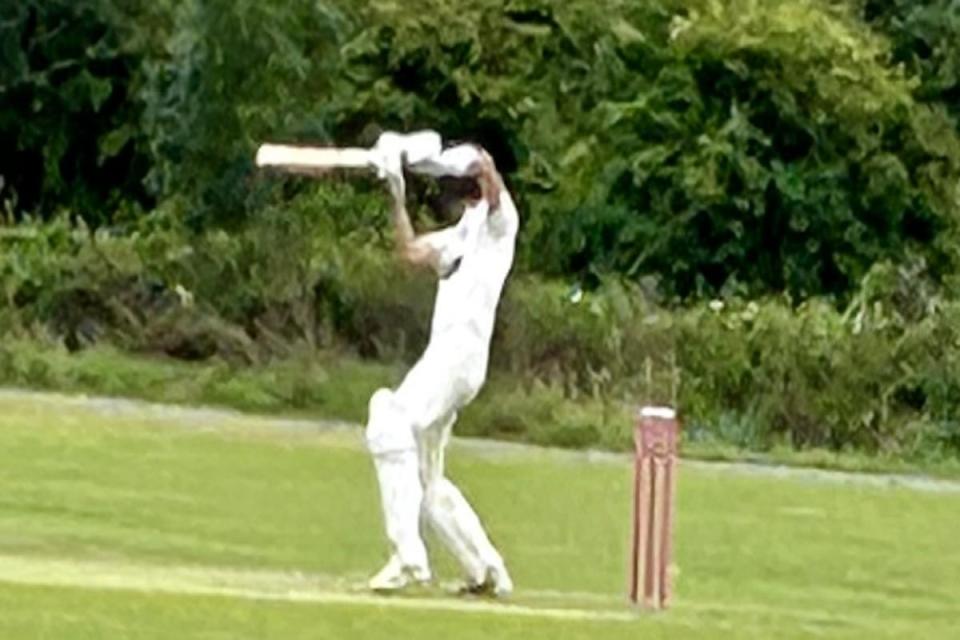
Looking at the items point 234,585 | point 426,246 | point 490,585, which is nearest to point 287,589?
point 234,585

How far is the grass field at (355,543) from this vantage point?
13359 millimetres

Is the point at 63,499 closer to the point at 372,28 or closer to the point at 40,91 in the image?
the point at 372,28

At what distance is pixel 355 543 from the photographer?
19.0m

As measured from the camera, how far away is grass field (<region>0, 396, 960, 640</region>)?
43.8ft

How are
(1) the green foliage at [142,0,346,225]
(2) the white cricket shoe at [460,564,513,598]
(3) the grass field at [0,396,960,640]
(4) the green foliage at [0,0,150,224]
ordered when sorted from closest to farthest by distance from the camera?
(3) the grass field at [0,396,960,640], (2) the white cricket shoe at [460,564,513,598], (1) the green foliage at [142,0,346,225], (4) the green foliage at [0,0,150,224]

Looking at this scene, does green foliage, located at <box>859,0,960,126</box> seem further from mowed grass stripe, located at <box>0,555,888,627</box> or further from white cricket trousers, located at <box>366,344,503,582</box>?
white cricket trousers, located at <box>366,344,503,582</box>

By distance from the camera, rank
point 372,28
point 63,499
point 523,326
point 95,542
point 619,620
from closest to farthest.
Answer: point 619,620
point 95,542
point 63,499
point 523,326
point 372,28

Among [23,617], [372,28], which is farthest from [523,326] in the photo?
[23,617]

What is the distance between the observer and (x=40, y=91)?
1602 inches

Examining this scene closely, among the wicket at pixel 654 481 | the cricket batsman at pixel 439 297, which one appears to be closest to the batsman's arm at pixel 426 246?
the cricket batsman at pixel 439 297

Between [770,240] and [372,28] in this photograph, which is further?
[372,28]

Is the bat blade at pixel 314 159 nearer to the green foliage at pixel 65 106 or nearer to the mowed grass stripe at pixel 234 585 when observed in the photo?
the mowed grass stripe at pixel 234 585

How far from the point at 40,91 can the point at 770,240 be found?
426 inches

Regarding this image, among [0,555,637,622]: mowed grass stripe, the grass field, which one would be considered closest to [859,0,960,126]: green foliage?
the grass field
